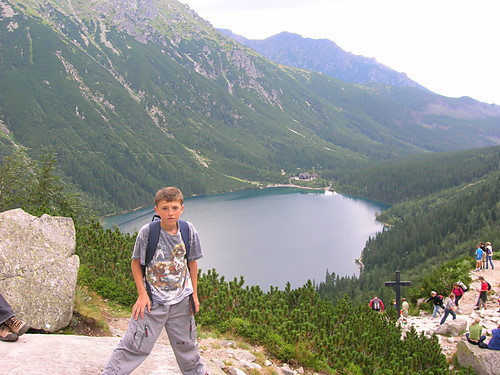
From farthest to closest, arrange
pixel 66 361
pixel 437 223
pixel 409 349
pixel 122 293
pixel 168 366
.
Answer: pixel 437 223 < pixel 122 293 < pixel 409 349 < pixel 168 366 < pixel 66 361

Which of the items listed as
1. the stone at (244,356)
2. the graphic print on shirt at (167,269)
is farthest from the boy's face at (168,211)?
the stone at (244,356)

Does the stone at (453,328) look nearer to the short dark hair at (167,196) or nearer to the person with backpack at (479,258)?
the person with backpack at (479,258)

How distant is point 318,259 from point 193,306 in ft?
364

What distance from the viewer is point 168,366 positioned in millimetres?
7797

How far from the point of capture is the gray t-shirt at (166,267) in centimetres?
668

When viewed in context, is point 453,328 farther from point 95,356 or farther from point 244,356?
point 95,356

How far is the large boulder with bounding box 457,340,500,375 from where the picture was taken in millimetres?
14156

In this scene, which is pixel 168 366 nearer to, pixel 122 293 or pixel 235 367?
pixel 235 367

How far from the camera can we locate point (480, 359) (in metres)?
14.4

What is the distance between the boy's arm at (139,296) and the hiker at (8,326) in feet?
9.46

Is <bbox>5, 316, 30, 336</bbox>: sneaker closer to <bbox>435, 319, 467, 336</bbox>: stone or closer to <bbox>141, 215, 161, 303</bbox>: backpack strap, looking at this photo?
<bbox>141, 215, 161, 303</bbox>: backpack strap

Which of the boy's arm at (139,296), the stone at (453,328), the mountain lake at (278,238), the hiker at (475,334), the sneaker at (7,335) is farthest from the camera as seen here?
the mountain lake at (278,238)

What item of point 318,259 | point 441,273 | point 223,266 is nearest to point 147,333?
point 441,273

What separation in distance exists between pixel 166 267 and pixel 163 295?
500 mm
